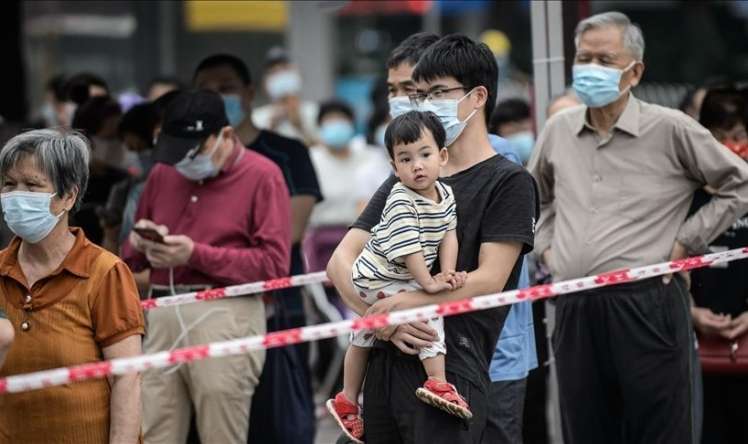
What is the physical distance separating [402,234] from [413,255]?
75 millimetres

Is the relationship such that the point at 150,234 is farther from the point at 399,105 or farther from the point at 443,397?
the point at 443,397

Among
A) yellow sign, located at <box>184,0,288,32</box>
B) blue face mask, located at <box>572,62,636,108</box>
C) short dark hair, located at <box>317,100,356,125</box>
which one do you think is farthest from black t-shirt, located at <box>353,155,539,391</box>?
yellow sign, located at <box>184,0,288,32</box>

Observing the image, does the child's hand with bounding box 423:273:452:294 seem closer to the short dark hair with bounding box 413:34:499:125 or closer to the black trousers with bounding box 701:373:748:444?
the short dark hair with bounding box 413:34:499:125

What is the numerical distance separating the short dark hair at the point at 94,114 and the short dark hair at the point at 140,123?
35 centimetres

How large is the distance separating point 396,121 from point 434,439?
103 cm

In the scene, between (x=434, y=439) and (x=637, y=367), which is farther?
(x=637, y=367)

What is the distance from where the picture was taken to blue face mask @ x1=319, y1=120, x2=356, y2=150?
1185 centimetres

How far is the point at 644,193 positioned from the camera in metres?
6.28

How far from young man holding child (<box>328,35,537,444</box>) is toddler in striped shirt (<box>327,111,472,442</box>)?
56 millimetres

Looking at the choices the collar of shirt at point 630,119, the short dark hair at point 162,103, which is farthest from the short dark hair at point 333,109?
the collar of shirt at point 630,119

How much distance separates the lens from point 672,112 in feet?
20.9

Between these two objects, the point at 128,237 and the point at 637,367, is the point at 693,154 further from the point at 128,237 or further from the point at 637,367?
the point at 128,237

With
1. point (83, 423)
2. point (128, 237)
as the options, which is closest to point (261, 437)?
point (128, 237)

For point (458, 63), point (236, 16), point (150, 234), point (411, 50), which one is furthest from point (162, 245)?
point (236, 16)
